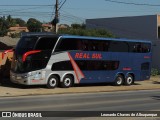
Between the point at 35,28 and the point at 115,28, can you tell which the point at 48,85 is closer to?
the point at 115,28

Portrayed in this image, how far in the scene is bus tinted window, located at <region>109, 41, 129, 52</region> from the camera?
36.0 meters

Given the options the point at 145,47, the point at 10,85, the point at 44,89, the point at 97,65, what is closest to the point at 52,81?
the point at 44,89

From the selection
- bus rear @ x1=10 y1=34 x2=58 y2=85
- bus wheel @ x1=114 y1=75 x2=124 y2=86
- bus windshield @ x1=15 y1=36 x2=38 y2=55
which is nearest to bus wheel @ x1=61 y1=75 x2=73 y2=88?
bus rear @ x1=10 y1=34 x2=58 y2=85

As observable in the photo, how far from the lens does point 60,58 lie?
3241 centimetres

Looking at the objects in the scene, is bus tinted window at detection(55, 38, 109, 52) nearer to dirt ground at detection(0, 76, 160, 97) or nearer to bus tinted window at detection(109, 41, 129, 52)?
bus tinted window at detection(109, 41, 129, 52)

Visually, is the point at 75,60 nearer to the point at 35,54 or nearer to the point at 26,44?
the point at 35,54

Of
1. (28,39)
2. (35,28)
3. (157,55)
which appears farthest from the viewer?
(35,28)

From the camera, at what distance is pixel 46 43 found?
31.8 m

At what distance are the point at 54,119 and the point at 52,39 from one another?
17065 millimetres

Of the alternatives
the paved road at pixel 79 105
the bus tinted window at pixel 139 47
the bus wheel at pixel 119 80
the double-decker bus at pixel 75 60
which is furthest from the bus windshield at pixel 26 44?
the bus tinted window at pixel 139 47

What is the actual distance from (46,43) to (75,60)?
2.73 meters

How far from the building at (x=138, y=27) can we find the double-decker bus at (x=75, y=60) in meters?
16.4

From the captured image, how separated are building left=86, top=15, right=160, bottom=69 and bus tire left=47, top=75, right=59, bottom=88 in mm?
23987

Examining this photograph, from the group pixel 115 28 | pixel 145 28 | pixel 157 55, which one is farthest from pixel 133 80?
pixel 115 28
